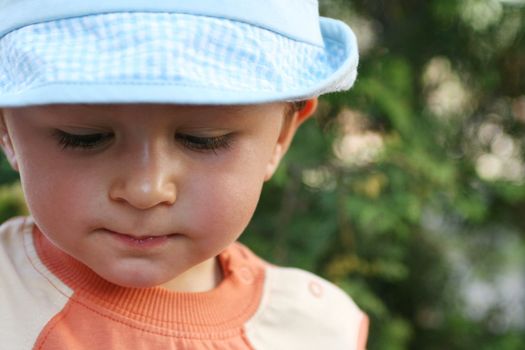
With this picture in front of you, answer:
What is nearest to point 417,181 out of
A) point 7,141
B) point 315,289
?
point 315,289

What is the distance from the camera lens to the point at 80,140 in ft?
3.11

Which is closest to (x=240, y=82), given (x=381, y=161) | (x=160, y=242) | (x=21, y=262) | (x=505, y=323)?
(x=160, y=242)

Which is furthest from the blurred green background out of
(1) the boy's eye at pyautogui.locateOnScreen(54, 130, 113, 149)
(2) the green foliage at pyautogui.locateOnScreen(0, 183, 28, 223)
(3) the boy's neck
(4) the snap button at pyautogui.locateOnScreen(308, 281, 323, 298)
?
(1) the boy's eye at pyautogui.locateOnScreen(54, 130, 113, 149)

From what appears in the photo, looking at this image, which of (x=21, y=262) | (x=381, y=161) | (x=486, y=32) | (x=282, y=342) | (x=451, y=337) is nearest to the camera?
(x=21, y=262)

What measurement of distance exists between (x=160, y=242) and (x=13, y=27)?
1.00ft

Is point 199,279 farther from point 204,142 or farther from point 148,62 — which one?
point 148,62

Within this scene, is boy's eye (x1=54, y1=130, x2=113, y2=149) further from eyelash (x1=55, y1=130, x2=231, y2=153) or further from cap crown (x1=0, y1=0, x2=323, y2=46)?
cap crown (x1=0, y1=0, x2=323, y2=46)

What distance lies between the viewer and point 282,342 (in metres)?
1.26

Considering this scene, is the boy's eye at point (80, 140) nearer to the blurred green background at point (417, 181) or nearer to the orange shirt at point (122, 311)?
the orange shirt at point (122, 311)

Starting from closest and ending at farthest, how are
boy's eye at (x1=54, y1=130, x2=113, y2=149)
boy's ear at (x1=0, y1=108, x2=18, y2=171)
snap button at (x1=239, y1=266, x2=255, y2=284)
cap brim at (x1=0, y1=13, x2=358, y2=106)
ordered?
cap brim at (x1=0, y1=13, x2=358, y2=106)
boy's eye at (x1=54, y1=130, x2=113, y2=149)
boy's ear at (x1=0, y1=108, x2=18, y2=171)
snap button at (x1=239, y1=266, x2=255, y2=284)

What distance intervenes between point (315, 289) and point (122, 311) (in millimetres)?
430

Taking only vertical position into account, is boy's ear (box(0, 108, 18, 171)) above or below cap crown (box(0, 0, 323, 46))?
below

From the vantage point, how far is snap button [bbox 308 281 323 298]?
54.9 inches

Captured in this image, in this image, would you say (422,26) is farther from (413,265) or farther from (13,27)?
(13,27)
